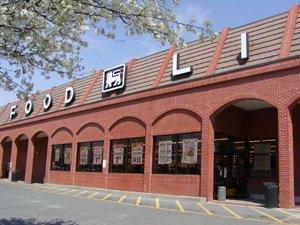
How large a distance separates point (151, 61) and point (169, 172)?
7.70 m

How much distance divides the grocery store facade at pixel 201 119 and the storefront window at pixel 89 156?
0.07 metres

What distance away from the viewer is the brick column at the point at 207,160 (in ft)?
72.9

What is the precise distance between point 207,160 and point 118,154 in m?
8.19

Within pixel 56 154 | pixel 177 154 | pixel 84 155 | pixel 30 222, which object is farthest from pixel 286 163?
pixel 56 154

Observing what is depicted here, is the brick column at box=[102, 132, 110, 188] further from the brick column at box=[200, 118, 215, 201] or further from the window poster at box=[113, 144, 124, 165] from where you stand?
the brick column at box=[200, 118, 215, 201]

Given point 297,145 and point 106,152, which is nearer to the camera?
point 297,145

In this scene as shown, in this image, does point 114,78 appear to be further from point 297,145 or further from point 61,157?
point 297,145

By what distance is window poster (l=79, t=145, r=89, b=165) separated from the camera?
32188 mm

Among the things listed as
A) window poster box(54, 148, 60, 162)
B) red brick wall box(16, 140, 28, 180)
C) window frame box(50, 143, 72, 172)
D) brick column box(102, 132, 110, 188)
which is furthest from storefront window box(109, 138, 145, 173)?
red brick wall box(16, 140, 28, 180)

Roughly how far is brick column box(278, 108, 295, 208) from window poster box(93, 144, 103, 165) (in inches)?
573

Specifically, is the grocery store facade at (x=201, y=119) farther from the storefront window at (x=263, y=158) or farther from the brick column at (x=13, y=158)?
the brick column at (x=13, y=158)

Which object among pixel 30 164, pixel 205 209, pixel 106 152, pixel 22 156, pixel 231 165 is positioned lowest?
pixel 205 209

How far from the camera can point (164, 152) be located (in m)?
25.4

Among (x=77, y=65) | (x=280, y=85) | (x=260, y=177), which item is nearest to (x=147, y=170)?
(x=260, y=177)
